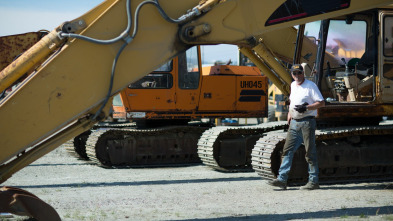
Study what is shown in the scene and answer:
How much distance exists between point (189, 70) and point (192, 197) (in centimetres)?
547

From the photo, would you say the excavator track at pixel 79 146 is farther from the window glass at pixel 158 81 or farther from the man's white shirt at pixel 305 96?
the man's white shirt at pixel 305 96

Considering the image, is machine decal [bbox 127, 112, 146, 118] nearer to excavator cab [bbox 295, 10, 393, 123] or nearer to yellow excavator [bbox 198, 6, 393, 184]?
yellow excavator [bbox 198, 6, 393, 184]

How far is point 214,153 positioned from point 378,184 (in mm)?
3623

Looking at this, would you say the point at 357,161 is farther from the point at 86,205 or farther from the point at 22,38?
the point at 22,38

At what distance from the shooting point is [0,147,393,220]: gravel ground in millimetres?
7742

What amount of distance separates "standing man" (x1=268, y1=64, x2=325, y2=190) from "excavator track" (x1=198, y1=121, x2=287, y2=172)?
10.4ft

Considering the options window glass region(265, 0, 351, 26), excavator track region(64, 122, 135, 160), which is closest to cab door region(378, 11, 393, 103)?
window glass region(265, 0, 351, 26)

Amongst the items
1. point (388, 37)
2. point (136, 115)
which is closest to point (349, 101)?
point (388, 37)

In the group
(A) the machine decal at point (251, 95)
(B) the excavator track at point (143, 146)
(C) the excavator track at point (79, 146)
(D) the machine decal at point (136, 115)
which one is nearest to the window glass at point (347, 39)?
→ (A) the machine decal at point (251, 95)

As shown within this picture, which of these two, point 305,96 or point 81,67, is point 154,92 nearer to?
point 305,96

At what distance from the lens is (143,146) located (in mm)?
14125

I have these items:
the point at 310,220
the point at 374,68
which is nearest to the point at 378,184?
the point at 374,68

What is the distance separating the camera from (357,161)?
1059 cm

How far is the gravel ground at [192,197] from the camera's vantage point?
25.4 feet
